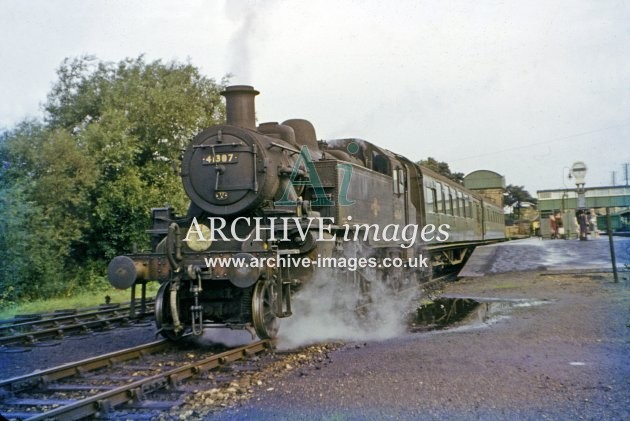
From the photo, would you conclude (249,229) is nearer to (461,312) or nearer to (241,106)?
(241,106)

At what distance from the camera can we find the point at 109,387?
581 cm

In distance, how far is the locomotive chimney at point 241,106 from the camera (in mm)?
8711

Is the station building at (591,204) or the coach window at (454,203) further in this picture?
the station building at (591,204)

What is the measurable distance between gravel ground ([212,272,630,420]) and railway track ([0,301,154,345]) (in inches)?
136

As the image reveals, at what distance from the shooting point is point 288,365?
21.8ft

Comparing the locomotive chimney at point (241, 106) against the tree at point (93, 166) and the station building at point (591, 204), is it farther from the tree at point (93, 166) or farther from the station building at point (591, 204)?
the station building at point (591, 204)

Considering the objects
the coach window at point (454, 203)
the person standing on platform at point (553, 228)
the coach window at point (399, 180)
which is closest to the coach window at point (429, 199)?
the coach window at point (399, 180)

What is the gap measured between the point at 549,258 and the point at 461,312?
33.3ft

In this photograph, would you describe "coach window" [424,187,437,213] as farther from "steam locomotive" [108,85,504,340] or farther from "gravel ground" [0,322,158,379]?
"gravel ground" [0,322,158,379]

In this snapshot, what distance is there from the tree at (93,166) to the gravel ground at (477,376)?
36.5ft

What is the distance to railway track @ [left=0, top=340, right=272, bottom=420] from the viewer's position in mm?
4957

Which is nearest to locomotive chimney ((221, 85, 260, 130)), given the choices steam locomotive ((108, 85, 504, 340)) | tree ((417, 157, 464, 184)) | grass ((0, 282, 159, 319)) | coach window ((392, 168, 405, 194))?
steam locomotive ((108, 85, 504, 340))

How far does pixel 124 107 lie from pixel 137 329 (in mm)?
12389

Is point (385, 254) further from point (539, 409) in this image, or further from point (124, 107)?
point (124, 107)
